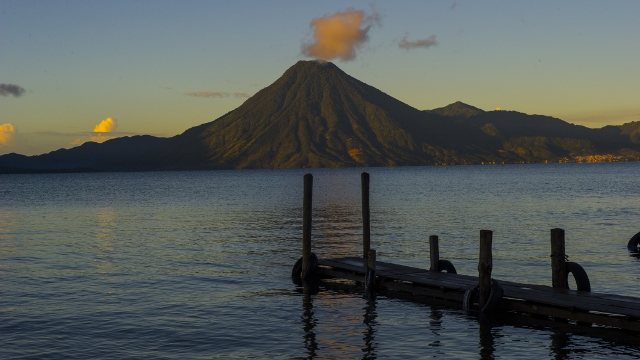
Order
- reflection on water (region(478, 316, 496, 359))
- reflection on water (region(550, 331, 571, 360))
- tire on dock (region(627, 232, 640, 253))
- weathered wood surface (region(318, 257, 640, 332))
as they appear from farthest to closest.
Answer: tire on dock (region(627, 232, 640, 253)) → weathered wood surface (region(318, 257, 640, 332)) → reflection on water (region(478, 316, 496, 359)) → reflection on water (region(550, 331, 571, 360))

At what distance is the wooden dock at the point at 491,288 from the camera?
16.3 metres

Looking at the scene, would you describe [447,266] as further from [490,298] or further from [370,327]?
[370,327]

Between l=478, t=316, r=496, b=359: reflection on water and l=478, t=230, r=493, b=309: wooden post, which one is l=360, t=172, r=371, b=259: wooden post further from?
l=478, t=316, r=496, b=359: reflection on water

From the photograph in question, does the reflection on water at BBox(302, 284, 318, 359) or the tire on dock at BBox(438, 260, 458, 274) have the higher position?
the tire on dock at BBox(438, 260, 458, 274)

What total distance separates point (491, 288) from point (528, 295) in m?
0.97

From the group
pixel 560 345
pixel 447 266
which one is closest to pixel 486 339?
pixel 560 345

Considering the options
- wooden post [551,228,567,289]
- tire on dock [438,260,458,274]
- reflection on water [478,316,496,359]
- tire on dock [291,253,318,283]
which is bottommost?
reflection on water [478,316,496,359]

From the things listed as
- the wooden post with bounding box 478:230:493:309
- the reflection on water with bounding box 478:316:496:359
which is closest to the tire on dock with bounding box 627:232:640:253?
the wooden post with bounding box 478:230:493:309

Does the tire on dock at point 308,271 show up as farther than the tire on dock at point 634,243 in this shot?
No

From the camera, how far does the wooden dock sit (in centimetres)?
1630

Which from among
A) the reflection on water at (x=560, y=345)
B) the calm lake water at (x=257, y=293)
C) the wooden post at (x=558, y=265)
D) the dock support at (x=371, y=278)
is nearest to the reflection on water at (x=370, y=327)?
the calm lake water at (x=257, y=293)

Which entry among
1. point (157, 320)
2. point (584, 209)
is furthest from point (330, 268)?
point (584, 209)

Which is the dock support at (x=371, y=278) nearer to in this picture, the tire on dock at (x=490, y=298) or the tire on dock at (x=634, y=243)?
the tire on dock at (x=490, y=298)

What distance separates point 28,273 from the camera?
2581 cm
